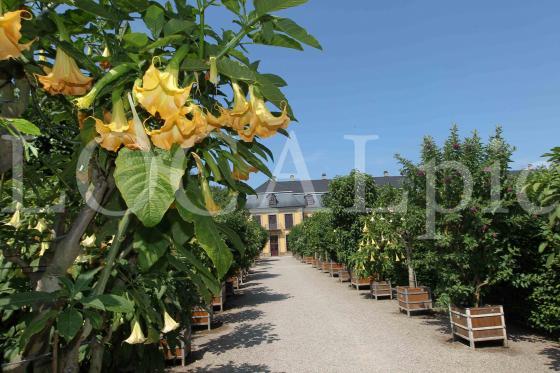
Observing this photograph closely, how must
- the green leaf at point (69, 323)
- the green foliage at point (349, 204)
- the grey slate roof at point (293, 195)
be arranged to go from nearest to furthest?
the green leaf at point (69, 323) < the green foliage at point (349, 204) < the grey slate roof at point (293, 195)

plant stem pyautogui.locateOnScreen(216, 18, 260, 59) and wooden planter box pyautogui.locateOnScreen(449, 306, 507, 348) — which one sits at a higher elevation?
plant stem pyautogui.locateOnScreen(216, 18, 260, 59)

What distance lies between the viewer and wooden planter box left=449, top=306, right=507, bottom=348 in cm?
730

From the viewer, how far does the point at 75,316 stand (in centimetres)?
106

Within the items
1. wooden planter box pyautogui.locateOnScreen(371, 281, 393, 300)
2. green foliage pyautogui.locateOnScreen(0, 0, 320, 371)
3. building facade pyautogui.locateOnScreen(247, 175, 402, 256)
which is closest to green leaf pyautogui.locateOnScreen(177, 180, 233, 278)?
green foliage pyautogui.locateOnScreen(0, 0, 320, 371)

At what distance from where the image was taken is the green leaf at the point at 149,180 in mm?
770

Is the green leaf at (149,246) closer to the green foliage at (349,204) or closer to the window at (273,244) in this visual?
the green foliage at (349,204)

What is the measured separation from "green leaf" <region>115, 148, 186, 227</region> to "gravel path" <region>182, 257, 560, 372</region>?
6505mm

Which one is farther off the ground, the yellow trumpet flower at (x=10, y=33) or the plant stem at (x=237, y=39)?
the plant stem at (x=237, y=39)

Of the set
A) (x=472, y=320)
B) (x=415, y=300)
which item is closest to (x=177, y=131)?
(x=472, y=320)

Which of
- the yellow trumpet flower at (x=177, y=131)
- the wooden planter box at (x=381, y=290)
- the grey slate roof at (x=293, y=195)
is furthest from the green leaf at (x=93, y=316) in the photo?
the grey slate roof at (x=293, y=195)

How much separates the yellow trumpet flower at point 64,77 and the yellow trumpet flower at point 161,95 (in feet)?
1.20

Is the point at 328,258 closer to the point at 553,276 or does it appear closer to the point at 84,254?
the point at 553,276

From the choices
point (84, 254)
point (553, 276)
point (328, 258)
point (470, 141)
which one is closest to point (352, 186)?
point (328, 258)

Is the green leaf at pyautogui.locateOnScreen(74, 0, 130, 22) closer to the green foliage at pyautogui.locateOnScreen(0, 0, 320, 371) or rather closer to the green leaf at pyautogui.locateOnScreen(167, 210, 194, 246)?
the green foliage at pyautogui.locateOnScreen(0, 0, 320, 371)
